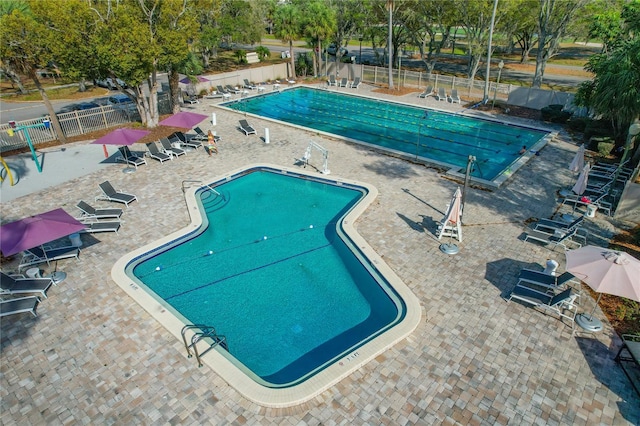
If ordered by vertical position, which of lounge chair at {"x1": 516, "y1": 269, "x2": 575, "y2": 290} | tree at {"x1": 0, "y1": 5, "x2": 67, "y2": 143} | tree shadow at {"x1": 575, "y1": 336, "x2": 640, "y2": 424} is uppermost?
tree at {"x1": 0, "y1": 5, "x2": 67, "y2": 143}

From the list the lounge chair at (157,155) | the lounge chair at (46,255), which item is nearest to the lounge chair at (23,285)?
the lounge chair at (46,255)

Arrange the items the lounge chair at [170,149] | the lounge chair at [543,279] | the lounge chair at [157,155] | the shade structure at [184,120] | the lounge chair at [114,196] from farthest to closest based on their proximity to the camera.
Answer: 1. the lounge chair at [170,149]
2. the shade structure at [184,120]
3. the lounge chair at [157,155]
4. the lounge chair at [114,196]
5. the lounge chair at [543,279]

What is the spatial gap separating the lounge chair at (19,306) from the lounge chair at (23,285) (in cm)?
30

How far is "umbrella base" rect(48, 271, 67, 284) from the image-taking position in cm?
1148

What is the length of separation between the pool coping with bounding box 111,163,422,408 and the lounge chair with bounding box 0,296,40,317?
6.59 feet

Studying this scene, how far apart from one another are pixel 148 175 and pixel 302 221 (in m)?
8.24

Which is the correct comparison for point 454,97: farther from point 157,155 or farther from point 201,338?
point 201,338

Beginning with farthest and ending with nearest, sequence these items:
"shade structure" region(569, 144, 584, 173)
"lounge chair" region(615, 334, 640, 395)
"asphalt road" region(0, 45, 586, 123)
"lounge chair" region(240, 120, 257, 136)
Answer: "asphalt road" region(0, 45, 586, 123)
"lounge chair" region(240, 120, 257, 136)
"shade structure" region(569, 144, 584, 173)
"lounge chair" region(615, 334, 640, 395)

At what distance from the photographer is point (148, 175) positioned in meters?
18.3

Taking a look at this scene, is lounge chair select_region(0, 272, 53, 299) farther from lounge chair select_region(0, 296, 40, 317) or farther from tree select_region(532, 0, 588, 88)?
tree select_region(532, 0, 588, 88)

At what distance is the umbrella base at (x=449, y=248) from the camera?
12.7 meters

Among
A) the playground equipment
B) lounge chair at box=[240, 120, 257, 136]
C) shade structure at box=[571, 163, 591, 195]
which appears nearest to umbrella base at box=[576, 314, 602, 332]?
shade structure at box=[571, 163, 591, 195]

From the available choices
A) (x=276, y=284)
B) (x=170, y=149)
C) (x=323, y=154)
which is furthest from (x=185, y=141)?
(x=276, y=284)

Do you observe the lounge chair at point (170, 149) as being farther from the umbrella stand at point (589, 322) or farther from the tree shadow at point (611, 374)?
the tree shadow at point (611, 374)
